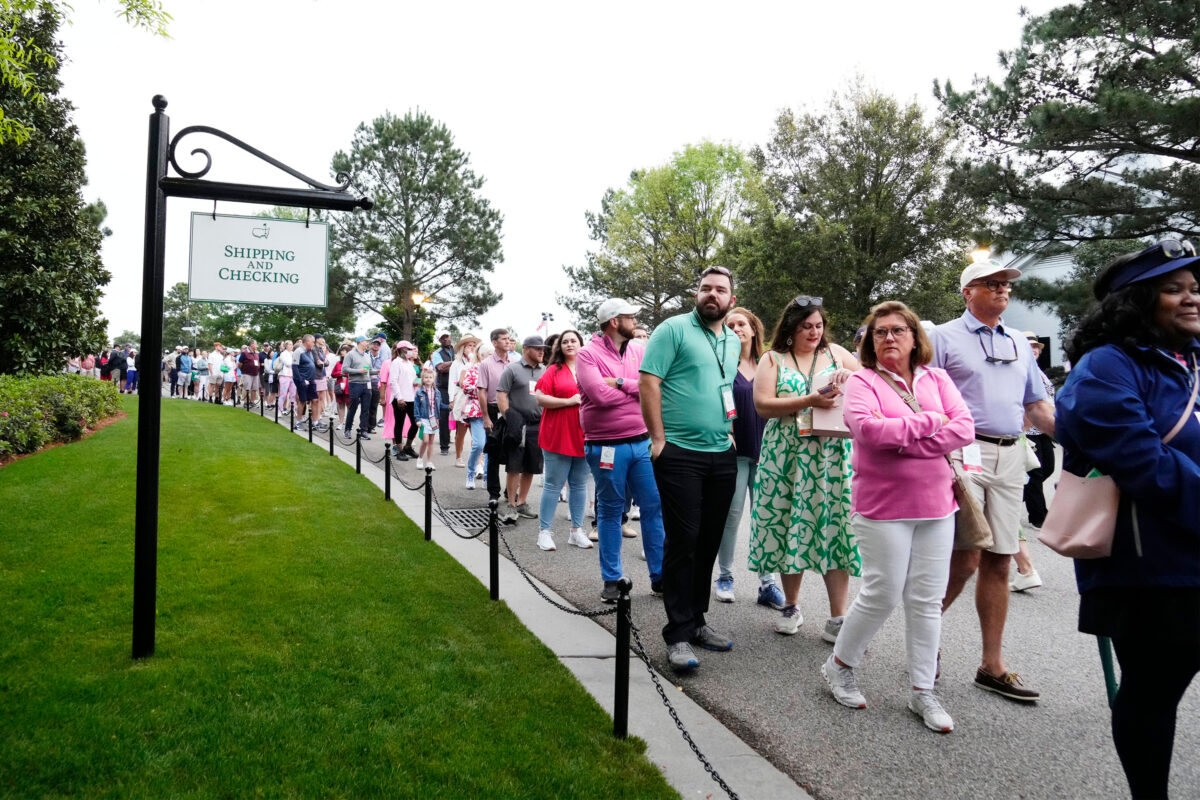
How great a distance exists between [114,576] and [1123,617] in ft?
20.0

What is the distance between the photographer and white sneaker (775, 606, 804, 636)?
15.7 ft

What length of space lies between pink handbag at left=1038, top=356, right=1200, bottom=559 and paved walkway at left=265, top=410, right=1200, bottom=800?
3.88 feet

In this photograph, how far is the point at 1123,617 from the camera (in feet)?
7.89

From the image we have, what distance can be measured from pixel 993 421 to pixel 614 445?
96.2 inches

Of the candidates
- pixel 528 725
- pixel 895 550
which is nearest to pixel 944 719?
pixel 895 550

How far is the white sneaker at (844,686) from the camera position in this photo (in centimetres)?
372

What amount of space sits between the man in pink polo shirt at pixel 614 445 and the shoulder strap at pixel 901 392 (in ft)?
6.14

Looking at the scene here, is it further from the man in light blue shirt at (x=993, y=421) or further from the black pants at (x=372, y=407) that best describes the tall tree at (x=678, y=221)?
the man in light blue shirt at (x=993, y=421)

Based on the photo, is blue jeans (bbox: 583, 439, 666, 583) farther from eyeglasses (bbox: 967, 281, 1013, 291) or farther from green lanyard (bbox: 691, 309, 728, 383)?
eyeglasses (bbox: 967, 281, 1013, 291)

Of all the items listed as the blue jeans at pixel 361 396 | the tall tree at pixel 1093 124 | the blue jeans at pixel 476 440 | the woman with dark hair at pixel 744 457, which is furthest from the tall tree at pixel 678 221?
the woman with dark hair at pixel 744 457

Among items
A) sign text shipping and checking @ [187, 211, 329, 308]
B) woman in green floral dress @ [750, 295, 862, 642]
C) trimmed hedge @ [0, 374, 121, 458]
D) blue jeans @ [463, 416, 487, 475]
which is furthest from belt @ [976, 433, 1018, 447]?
trimmed hedge @ [0, 374, 121, 458]

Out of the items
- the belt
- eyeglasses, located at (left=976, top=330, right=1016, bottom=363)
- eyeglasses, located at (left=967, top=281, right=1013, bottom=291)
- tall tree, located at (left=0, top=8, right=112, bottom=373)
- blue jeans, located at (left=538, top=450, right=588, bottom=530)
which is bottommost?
blue jeans, located at (left=538, top=450, right=588, bottom=530)

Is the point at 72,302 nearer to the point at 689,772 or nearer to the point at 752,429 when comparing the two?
the point at 752,429

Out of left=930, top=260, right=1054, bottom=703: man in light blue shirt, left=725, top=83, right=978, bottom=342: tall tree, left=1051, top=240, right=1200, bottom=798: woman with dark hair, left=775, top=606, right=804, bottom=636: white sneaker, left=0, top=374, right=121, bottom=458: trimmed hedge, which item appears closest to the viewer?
left=1051, top=240, right=1200, bottom=798: woman with dark hair
